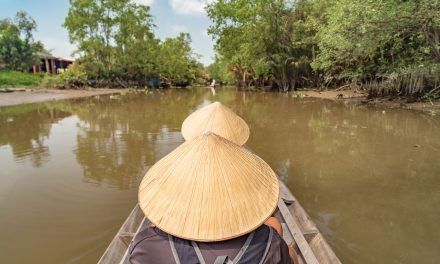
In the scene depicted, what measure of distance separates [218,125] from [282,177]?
84.6 inches

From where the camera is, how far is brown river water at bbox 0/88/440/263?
11.6 ft

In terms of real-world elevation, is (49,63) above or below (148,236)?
above

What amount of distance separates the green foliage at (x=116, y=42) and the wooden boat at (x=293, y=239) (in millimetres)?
30025

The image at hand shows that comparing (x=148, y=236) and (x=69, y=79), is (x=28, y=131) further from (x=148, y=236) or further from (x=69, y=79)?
(x=69, y=79)

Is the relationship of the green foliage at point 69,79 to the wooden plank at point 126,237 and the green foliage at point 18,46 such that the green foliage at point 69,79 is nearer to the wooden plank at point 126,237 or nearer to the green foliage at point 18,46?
the green foliage at point 18,46

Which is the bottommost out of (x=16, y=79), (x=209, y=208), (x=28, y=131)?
(x=28, y=131)

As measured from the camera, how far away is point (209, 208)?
159cm

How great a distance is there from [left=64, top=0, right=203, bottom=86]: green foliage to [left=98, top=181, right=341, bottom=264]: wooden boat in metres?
30.0

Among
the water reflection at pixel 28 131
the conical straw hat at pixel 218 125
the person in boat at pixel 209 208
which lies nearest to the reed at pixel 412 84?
the conical straw hat at pixel 218 125

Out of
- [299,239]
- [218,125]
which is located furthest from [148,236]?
[218,125]

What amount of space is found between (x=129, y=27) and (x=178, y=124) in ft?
80.6

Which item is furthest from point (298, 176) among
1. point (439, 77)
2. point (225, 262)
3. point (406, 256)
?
point (439, 77)

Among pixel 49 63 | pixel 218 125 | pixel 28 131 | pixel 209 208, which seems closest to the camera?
pixel 209 208

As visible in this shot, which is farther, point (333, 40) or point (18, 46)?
point (18, 46)
